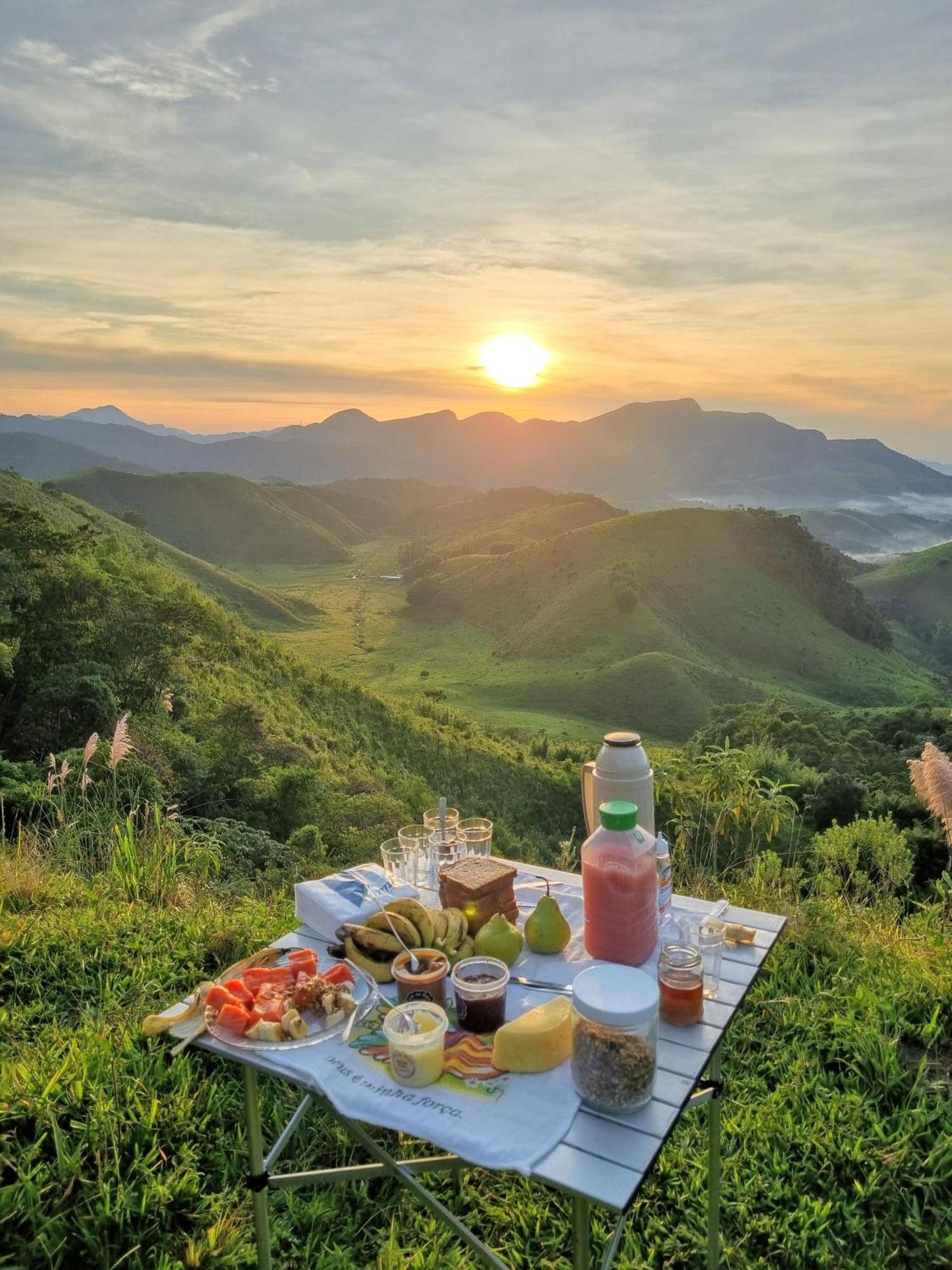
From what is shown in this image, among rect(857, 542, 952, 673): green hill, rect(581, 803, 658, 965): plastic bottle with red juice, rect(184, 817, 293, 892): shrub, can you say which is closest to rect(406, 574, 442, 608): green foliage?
rect(857, 542, 952, 673): green hill

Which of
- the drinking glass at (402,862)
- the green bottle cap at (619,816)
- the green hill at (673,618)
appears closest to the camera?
the green bottle cap at (619,816)

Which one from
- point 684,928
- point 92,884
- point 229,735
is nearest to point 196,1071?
point 92,884

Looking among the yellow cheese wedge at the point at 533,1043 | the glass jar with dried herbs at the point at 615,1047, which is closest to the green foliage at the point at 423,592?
the yellow cheese wedge at the point at 533,1043

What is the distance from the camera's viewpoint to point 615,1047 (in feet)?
5.90

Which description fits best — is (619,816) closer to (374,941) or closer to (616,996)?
(616,996)

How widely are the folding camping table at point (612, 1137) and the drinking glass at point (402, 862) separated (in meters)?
0.42

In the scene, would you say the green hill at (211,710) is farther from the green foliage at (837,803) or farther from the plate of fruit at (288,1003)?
the plate of fruit at (288,1003)

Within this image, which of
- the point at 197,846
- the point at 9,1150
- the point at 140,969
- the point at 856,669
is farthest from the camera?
the point at 856,669

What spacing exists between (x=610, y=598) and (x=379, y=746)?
134 feet

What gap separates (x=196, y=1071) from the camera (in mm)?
3359

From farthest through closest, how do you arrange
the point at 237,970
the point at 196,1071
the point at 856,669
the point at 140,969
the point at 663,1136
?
the point at 856,669
the point at 140,969
the point at 196,1071
the point at 237,970
the point at 663,1136

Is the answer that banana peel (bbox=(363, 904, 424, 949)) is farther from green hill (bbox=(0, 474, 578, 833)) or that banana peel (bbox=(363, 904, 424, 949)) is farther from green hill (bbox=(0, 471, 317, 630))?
green hill (bbox=(0, 471, 317, 630))

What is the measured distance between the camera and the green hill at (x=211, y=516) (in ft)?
344

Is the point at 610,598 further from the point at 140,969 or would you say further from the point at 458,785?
the point at 140,969
